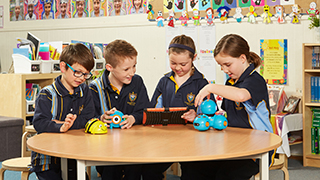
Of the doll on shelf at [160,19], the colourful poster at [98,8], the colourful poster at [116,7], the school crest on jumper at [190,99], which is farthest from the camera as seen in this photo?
the colourful poster at [98,8]

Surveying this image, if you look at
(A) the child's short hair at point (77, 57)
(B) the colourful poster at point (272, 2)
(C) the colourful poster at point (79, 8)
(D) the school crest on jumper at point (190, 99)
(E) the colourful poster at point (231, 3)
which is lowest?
(D) the school crest on jumper at point (190, 99)

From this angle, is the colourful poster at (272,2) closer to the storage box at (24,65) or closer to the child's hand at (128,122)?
the child's hand at (128,122)

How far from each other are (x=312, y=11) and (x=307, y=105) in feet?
3.17

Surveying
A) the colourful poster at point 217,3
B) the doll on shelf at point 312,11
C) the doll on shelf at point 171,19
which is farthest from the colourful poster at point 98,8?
the doll on shelf at point 312,11

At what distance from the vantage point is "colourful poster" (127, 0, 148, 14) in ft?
15.8

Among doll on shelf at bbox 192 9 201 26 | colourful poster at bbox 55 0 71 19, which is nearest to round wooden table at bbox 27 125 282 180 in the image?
doll on shelf at bbox 192 9 201 26

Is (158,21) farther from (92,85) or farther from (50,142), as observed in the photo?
(50,142)

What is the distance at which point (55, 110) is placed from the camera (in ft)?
7.13

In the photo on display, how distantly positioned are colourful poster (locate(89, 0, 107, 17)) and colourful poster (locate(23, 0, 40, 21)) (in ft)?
3.27

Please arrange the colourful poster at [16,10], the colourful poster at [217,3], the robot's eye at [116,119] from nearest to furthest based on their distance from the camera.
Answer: the robot's eye at [116,119] → the colourful poster at [217,3] → the colourful poster at [16,10]

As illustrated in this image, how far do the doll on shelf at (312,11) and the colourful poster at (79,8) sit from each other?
9.43 feet

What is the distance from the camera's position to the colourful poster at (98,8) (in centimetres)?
508

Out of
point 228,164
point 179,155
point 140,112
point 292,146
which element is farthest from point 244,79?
point 292,146

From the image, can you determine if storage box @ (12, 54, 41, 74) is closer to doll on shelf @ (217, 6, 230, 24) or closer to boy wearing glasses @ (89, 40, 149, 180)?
boy wearing glasses @ (89, 40, 149, 180)
